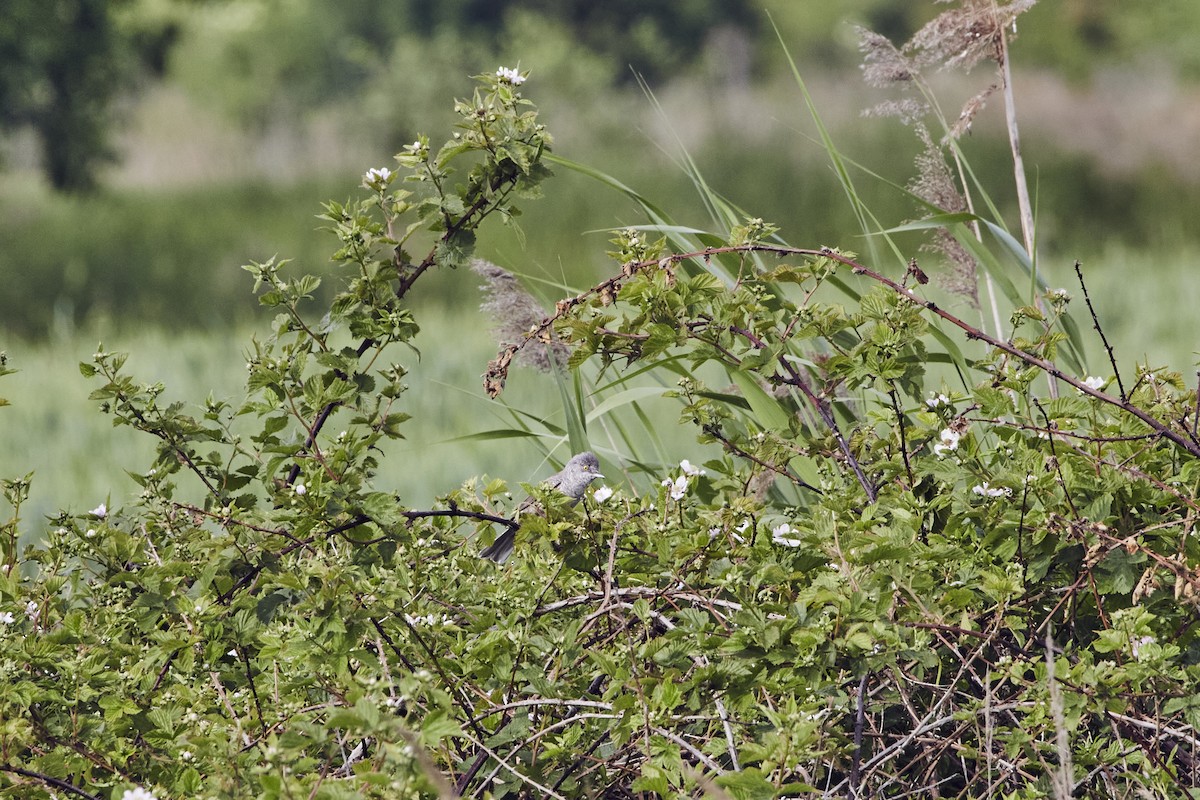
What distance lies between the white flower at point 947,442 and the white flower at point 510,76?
89cm

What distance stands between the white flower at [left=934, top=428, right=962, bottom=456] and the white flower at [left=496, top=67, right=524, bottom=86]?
890 millimetres

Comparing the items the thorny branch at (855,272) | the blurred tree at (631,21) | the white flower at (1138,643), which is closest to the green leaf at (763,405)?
the thorny branch at (855,272)

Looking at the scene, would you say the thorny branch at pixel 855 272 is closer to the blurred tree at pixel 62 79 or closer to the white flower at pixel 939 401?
the white flower at pixel 939 401

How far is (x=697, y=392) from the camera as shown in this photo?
6.97ft

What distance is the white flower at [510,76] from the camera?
2.01 meters

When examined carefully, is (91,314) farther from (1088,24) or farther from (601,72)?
(1088,24)

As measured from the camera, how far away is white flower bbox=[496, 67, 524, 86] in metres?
2.01

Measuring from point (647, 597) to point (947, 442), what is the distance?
536mm

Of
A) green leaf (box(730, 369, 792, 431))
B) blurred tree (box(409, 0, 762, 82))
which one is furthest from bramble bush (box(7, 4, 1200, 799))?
blurred tree (box(409, 0, 762, 82))

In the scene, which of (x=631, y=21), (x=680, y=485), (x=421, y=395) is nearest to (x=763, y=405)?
(x=680, y=485)

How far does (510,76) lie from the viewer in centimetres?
203

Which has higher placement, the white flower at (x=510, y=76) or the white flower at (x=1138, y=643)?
the white flower at (x=510, y=76)

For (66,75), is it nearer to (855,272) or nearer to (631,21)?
(855,272)

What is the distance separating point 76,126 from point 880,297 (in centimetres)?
1475
